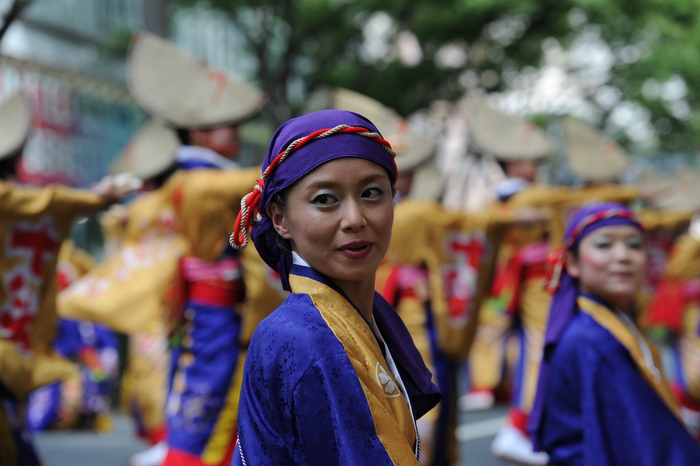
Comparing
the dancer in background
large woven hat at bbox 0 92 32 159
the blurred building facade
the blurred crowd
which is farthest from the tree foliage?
the dancer in background

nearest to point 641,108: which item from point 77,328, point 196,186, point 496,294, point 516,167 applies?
→ point 496,294

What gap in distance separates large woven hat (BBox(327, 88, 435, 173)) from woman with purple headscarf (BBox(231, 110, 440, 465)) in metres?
2.94

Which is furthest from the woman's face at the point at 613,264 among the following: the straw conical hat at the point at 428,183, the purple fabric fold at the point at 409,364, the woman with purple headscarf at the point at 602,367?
the straw conical hat at the point at 428,183

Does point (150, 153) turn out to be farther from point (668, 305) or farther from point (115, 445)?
point (668, 305)

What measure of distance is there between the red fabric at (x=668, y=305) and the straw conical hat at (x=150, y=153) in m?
4.01

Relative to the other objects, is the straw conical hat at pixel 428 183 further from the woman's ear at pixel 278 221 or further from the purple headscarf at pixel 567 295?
the woman's ear at pixel 278 221

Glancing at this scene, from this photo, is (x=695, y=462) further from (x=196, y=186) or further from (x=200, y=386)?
(x=196, y=186)

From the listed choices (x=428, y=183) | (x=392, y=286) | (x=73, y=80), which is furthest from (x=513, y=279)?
(x=73, y=80)

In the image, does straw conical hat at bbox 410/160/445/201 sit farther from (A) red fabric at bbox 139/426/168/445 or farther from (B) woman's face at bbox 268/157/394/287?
(B) woman's face at bbox 268/157/394/287

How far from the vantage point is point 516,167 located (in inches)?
249

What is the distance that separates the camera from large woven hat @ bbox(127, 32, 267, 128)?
4.48m

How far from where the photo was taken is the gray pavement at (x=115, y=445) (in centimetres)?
593

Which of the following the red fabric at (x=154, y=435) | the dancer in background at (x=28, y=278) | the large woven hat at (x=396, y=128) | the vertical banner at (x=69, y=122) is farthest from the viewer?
the vertical banner at (x=69, y=122)

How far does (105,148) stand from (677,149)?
337 inches
